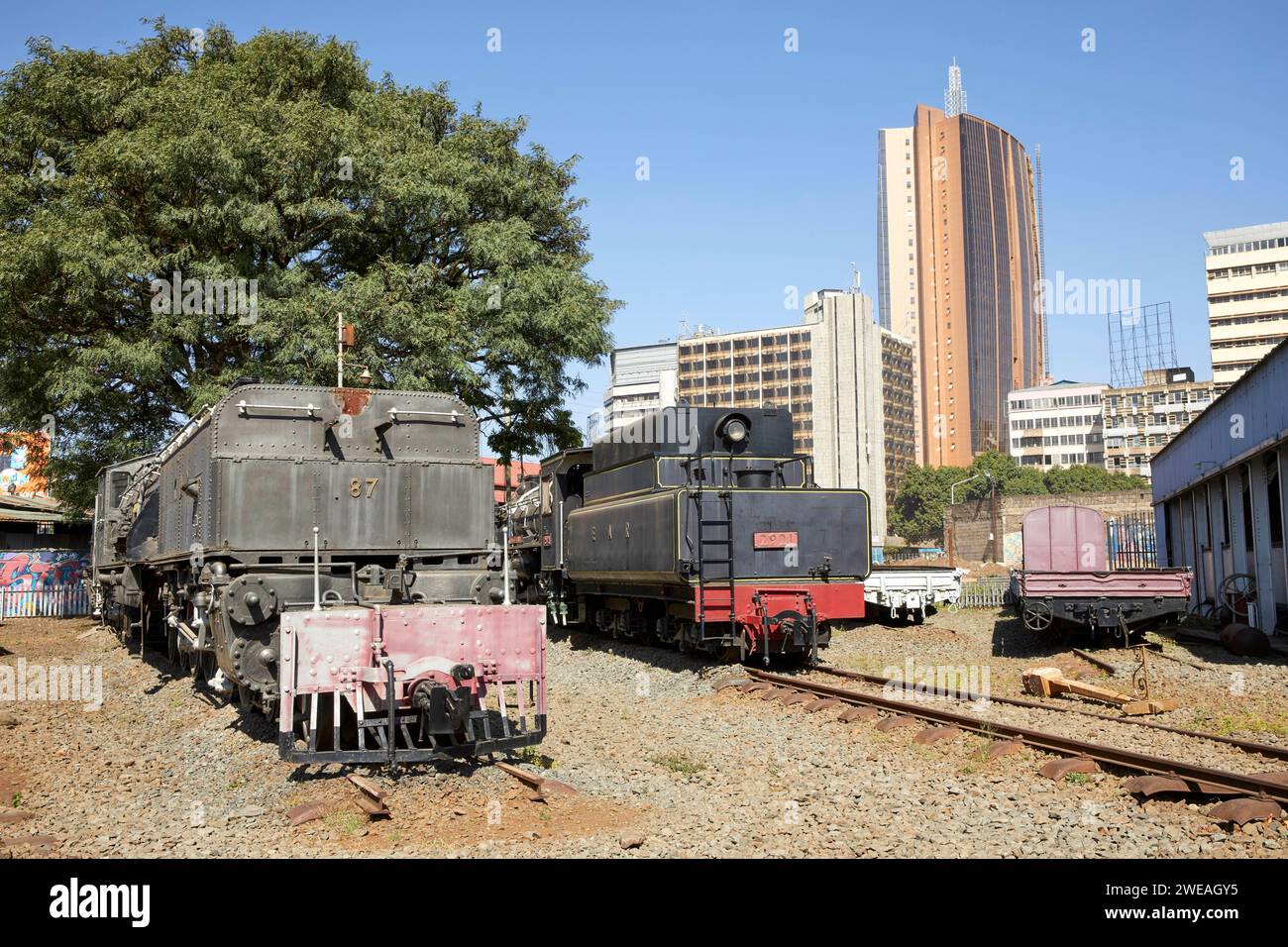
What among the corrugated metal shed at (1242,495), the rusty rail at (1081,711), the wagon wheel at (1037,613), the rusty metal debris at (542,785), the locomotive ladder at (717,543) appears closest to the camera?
the rusty metal debris at (542,785)

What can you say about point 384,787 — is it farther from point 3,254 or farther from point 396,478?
point 3,254

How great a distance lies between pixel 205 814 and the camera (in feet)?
24.5

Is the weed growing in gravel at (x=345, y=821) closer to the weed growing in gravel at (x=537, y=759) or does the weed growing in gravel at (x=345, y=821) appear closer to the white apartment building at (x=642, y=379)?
the weed growing in gravel at (x=537, y=759)

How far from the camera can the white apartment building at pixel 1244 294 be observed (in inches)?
3826

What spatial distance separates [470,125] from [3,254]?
11.5m

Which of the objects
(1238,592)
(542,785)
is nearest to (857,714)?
(542,785)

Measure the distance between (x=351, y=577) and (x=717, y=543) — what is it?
6039 millimetres

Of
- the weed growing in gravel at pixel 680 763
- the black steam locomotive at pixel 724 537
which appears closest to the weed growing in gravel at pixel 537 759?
the weed growing in gravel at pixel 680 763

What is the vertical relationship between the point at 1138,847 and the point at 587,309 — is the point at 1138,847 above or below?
below

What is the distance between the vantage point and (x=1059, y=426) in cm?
13362

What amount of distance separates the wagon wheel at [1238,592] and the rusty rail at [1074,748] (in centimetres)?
1140

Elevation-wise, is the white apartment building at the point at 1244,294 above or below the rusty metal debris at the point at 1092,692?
above

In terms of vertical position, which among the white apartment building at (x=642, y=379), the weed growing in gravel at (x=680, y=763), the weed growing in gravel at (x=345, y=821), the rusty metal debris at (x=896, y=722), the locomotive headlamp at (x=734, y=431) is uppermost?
the white apartment building at (x=642, y=379)
